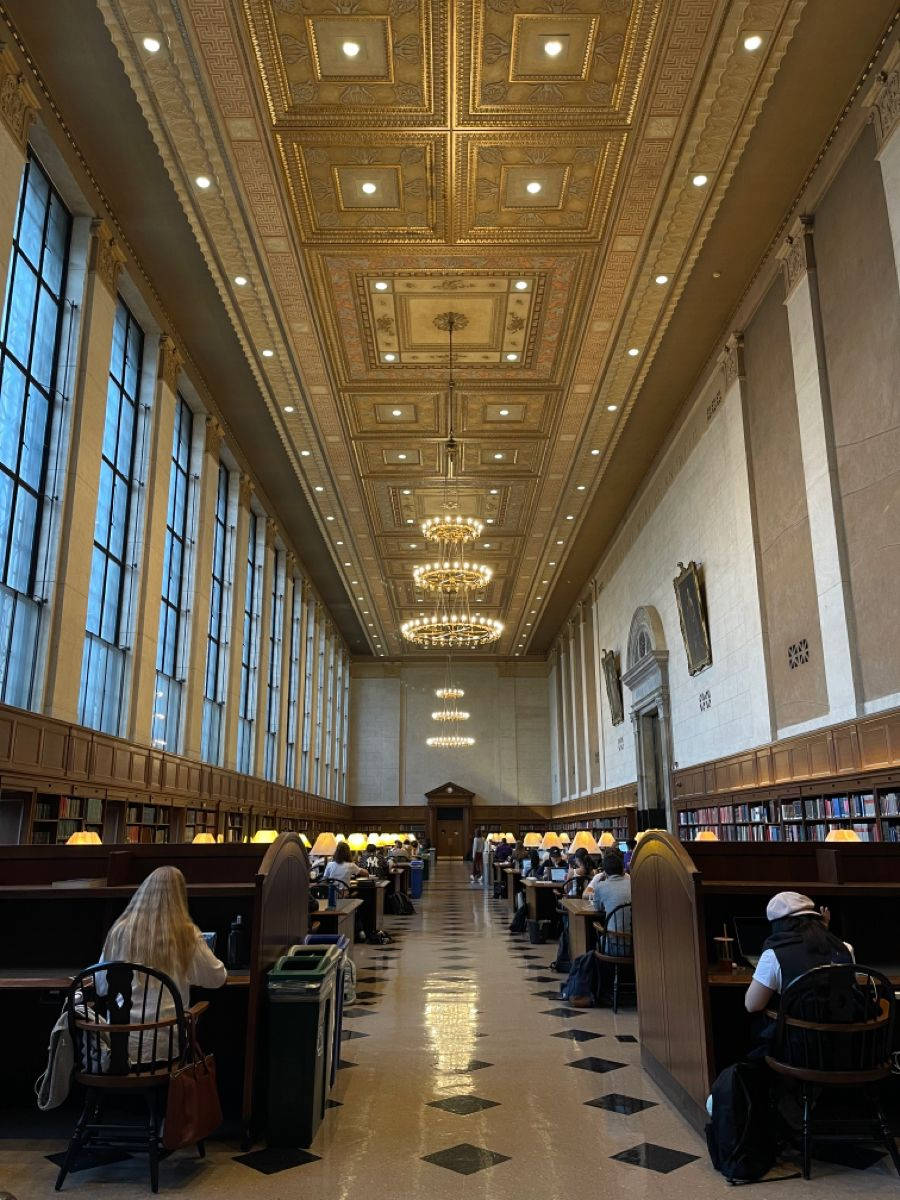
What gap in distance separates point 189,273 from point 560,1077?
32.3ft

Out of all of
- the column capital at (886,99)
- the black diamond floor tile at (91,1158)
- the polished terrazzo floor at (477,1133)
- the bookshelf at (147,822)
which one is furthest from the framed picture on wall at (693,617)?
the black diamond floor tile at (91,1158)

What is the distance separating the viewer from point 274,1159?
11.4 feet

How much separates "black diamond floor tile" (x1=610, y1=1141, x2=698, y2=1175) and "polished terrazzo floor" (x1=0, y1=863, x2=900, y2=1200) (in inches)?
0.4

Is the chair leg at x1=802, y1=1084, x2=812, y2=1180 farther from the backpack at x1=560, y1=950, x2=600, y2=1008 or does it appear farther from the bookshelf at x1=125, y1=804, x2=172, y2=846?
the bookshelf at x1=125, y1=804, x2=172, y2=846

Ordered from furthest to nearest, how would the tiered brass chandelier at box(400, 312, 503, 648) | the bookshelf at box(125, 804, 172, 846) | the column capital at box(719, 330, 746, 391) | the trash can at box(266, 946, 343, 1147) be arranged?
1. the tiered brass chandelier at box(400, 312, 503, 648)
2. the column capital at box(719, 330, 746, 391)
3. the bookshelf at box(125, 804, 172, 846)
4. the trash can at box(266, 946, 343, 1147)

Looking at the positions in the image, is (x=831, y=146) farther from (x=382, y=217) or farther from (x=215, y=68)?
(x=215, y=68)

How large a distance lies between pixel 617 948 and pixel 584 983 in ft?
1.71

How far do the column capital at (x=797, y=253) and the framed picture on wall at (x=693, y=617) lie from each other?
4599 mm

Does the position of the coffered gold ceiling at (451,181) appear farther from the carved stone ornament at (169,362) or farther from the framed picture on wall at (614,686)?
the framed picture on wall at (614,686)

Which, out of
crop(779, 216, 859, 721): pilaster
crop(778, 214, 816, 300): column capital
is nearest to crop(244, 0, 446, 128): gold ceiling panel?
crop(778, 214, 816, 300): column capital

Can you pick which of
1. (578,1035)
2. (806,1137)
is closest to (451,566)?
(578,1035)

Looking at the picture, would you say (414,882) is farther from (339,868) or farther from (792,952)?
(792,952)

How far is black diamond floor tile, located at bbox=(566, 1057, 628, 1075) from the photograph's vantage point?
4.82m

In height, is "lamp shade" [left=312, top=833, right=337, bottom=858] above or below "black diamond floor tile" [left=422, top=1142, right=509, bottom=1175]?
above
